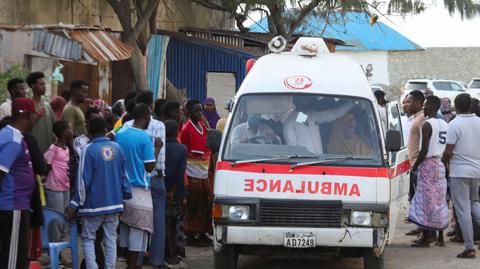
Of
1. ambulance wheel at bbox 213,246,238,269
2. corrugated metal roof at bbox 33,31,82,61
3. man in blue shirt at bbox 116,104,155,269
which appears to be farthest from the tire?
corrugated metal roof at bbox 33,31,82,61

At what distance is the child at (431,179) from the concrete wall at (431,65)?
1617 inches

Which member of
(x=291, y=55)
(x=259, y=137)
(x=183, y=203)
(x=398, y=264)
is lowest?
(x=398, y=264)

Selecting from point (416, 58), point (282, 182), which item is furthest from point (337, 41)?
point (416, 58)

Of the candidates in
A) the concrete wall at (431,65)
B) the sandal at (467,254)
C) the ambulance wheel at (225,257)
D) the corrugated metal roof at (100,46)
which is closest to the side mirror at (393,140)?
the ambulance wheel at (225,257)

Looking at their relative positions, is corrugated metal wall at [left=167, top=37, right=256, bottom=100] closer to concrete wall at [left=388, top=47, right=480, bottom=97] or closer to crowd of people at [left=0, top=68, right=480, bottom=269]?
crowd of people at [left=0, top=68, right=480, bottom=269]

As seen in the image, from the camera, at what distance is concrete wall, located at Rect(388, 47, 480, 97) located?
2082 inches

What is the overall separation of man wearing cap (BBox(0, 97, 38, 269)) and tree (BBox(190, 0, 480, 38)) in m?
15.8

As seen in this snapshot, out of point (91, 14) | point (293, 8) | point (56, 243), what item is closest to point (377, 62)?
point (293, 8)

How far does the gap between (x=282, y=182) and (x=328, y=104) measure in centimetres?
114

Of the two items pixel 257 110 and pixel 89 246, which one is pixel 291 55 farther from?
pixel 89 246

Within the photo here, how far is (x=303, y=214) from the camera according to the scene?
8953 millimetres

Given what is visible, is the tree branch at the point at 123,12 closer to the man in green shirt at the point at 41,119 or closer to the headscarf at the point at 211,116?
the headscarf at the point at 211,116

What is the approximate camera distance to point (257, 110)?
382 inches

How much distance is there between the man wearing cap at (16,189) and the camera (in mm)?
7516
